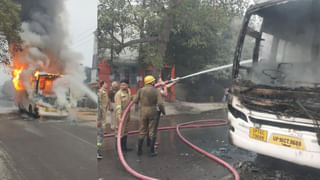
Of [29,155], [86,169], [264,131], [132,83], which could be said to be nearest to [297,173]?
[264,131]

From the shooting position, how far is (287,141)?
3.23m

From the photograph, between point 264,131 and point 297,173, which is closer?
point 264,131

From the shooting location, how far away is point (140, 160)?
457cm

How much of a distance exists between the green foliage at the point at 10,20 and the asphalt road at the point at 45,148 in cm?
29

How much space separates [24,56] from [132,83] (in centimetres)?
1501

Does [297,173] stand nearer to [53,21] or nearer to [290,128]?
[290,128]

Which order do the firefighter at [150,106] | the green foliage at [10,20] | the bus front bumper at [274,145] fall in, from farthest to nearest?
the firefighter at [150,106] → the bus front bumper at [274,145] → the green foliage at [10,20]

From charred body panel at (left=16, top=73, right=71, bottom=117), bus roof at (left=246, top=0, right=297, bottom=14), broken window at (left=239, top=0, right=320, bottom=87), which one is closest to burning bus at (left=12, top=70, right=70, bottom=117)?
charred body panel at (left=16, top=73, right=71, bottom=117)

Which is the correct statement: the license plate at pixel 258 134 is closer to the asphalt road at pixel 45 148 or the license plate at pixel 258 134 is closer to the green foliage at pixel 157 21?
the asphalt road at pixel 45 148

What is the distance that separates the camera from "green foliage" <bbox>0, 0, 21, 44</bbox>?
0.97 metres

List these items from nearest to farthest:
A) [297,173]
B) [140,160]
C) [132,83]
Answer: [297,173] < [140,160] < [132,83]

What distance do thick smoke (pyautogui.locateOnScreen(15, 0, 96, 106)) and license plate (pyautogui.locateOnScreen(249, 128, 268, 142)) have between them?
9.51 ft

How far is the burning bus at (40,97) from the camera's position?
110cm

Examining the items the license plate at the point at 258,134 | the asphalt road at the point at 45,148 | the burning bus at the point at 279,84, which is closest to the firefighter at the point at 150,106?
the burning bus at the point at 279,84
